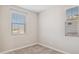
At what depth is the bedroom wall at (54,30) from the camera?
2.06 meters

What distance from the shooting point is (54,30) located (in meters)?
2.11

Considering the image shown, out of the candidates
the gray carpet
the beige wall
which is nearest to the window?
the beige wall

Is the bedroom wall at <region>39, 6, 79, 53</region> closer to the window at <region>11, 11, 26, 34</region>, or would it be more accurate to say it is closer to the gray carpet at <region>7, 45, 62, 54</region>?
the gray carpet at <region>7, 45, 62, 54</region>

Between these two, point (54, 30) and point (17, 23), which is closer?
point (17, 23)

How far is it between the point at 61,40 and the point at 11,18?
51.2 inches

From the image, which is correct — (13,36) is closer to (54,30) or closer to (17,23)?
(17,23)

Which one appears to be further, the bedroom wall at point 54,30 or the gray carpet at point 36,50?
the bedroom wall at point 54,30

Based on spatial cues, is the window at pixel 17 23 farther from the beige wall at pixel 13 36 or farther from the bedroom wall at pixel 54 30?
the bedroom wall at pixel 54 30

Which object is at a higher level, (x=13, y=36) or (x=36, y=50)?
(x=13, y=36)

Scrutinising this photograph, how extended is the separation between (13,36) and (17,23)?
0.32 m

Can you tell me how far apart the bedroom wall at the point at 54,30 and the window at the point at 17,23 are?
1.46 feet

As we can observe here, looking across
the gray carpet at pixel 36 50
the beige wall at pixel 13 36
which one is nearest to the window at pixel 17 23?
the beige wall at pixel 13 36

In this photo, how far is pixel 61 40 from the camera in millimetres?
2127

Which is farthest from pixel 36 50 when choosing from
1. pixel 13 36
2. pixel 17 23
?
pixel 17 23
